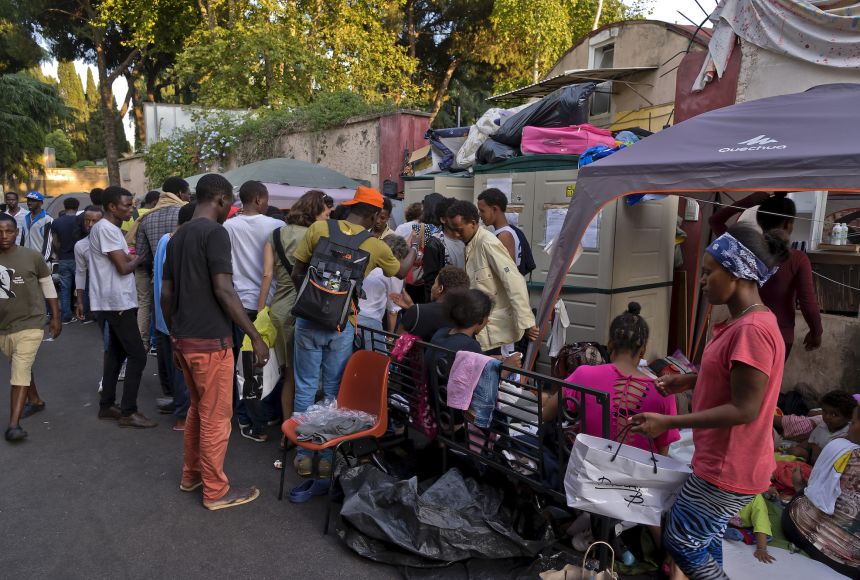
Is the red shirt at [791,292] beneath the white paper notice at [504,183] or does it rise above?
beneath

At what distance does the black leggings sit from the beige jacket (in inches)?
78.3

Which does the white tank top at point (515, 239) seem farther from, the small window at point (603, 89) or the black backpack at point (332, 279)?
the small window at point (603, 89)

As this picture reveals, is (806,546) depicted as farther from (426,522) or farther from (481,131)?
(481,131)

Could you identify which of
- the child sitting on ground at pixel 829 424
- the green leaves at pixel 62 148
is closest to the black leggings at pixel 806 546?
the child sitting on ground at pixel 829 424

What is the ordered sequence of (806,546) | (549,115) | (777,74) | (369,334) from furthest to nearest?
(549,115) < (777,74) < (369,334) < (806,546)

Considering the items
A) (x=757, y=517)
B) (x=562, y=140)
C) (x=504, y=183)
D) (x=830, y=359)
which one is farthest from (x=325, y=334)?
(x=830, y=359)

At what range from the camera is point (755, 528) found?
318cm

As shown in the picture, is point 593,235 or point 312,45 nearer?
point 593,235

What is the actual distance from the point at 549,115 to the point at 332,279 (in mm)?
4436

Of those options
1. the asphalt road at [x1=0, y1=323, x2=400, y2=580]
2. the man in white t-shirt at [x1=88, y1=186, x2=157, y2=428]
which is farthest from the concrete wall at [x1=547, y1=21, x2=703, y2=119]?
the asphalt road at [x1=0, y1=323, x2=400, y2=580]

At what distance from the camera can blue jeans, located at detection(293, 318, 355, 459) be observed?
3.92 meters

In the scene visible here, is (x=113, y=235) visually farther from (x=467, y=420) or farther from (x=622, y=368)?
(x=622, y=368)

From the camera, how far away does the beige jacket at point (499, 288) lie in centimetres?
444

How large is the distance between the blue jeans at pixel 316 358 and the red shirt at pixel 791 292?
3090 mm
